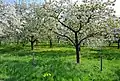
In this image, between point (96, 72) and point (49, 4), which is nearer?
point (96, 72)

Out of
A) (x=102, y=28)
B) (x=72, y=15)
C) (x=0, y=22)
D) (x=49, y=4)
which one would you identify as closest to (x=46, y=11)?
(x=49, y=4)

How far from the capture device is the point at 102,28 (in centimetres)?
2673

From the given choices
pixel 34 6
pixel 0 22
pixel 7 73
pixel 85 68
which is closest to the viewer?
pixel 7 73

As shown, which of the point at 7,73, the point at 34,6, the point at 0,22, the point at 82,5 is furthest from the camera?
the point at 34,6

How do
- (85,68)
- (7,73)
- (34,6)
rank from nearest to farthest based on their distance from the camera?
(7,73) < (85,68) < (34,6)

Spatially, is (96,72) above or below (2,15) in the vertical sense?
below

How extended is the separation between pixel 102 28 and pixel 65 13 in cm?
426

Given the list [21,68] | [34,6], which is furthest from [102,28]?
[34,6]

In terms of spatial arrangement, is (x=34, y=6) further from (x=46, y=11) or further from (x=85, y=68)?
(x=85, y=68)

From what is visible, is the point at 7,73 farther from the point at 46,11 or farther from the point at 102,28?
the point at 102,28

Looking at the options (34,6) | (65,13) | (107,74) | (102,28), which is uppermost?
(34,6)

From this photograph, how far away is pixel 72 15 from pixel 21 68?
8054 mm

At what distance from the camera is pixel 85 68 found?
23.8 m

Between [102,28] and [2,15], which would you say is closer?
[102,28]
